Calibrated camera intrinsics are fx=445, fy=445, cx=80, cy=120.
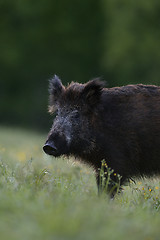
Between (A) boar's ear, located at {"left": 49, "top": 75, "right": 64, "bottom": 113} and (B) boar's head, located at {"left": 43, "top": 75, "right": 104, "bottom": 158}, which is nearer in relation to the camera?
(B) boar's head, located at {"left": 43, "top": 75, "right": 104, "bottom": 158}

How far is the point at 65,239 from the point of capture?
2975mm

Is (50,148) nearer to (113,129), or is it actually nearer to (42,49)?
(113,129)

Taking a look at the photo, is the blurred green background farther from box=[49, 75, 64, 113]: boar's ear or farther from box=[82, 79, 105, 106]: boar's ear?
box=[82, 79, 105, 106]: boar's ear

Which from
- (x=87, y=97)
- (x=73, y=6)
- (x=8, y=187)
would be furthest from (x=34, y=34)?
(x=8, y=187)

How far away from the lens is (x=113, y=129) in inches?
236

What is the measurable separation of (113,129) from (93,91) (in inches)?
25.6

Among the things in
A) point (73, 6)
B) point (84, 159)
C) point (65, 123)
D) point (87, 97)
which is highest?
point (73, 6)

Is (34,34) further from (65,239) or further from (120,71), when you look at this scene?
(65,239)

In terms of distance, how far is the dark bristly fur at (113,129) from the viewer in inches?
234

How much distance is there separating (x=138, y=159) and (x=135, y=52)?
19.6 meters

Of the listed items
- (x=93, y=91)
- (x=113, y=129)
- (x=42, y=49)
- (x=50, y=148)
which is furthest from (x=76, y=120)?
(x=42, y=49)

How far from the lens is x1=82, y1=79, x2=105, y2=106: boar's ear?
625 centimetres

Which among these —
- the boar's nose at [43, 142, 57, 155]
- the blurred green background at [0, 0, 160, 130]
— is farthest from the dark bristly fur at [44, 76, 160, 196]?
the blurred green background at [0, 0, 160, 130]

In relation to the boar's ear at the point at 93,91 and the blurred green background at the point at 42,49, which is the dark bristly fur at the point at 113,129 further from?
the blurred green background at the point at 42,49
